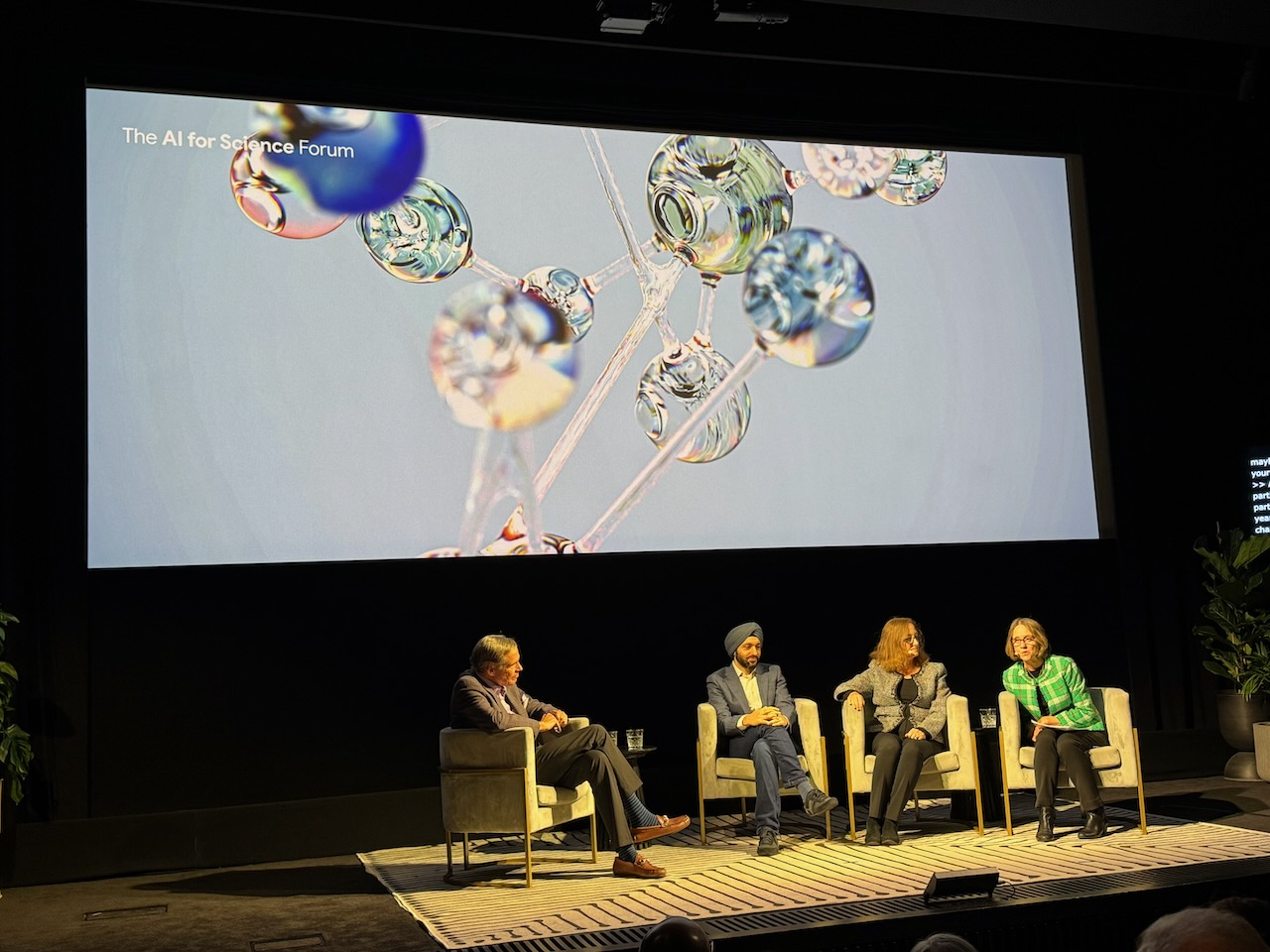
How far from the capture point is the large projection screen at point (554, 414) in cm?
564

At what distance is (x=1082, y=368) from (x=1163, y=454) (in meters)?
0.68

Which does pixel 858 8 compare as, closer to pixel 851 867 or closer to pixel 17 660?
pixel 851 867

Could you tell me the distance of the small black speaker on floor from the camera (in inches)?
153

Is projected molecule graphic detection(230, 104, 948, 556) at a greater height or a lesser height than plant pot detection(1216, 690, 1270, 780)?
greater

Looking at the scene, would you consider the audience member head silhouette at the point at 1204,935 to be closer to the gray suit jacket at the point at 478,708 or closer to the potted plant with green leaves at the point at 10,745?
the gray suit jacket at the point at 478,708

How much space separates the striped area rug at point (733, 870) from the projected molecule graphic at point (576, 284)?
146 centimetres

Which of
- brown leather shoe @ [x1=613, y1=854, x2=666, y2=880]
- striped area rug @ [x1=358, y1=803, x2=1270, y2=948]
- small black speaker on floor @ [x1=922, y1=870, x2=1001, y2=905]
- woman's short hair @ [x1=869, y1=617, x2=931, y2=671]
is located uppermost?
woman's short hair @ [x1=869, y1=617, x2=931, y2=671]

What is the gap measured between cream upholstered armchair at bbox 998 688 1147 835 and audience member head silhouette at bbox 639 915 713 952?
12.7 ft

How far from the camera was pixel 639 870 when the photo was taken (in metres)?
4.92

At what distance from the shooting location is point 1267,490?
7.45 metres

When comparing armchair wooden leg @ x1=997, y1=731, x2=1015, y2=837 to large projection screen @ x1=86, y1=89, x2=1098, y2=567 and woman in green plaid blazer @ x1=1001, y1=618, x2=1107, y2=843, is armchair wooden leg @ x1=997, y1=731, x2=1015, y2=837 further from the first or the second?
large projection screen @ x1=86, y1=89, x2=1098, y2=567

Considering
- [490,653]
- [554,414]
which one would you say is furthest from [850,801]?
[554,414]

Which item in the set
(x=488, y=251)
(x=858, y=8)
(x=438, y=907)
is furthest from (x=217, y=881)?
(x=858, y=8)

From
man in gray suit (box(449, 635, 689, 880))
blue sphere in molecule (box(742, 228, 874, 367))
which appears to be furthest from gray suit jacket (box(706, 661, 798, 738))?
blue sphere in molecule (box(742, 228, 874, 367))
